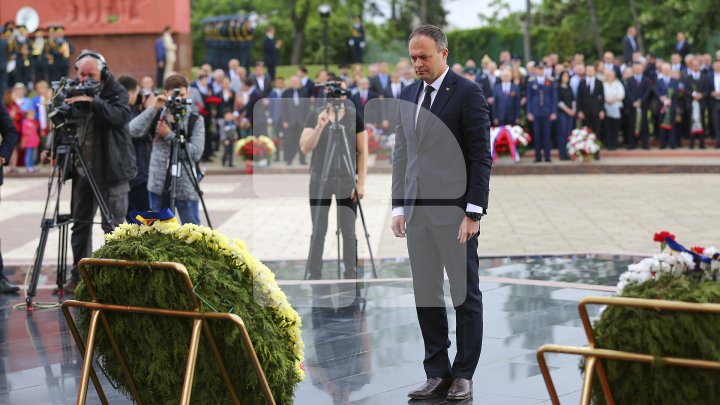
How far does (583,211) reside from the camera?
1609 centimetres

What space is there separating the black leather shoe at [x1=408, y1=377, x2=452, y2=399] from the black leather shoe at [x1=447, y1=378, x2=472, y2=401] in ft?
0.24

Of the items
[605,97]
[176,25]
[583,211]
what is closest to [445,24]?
[176,25]

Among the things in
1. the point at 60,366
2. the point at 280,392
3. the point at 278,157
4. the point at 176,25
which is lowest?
the point at 60,366

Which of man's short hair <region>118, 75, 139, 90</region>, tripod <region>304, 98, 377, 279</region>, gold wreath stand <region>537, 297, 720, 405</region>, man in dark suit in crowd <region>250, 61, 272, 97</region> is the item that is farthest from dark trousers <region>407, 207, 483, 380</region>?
man in dark suit in crowd <region>250, 61, 272, 97</region>

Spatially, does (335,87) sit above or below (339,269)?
above

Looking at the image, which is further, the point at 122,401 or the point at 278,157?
the point at 278,157

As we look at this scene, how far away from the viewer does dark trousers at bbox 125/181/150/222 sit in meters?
11.2

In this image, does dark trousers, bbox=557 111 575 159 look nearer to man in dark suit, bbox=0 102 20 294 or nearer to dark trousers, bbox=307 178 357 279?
dark trousers, bbox=307 178 357 279

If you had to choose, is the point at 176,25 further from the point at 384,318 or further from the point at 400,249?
the point at 384,318

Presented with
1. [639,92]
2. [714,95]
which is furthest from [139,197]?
[714,95]

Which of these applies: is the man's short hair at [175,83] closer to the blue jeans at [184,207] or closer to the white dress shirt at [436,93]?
the blue jeans at [184,207]

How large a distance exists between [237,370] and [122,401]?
1.84 metres

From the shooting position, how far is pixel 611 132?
82.3ft

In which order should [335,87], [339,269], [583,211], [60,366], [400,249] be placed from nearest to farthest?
1. [60,366]
2. [335,87]
3. [339,269]
4. [400,249]
5. [583,211]
